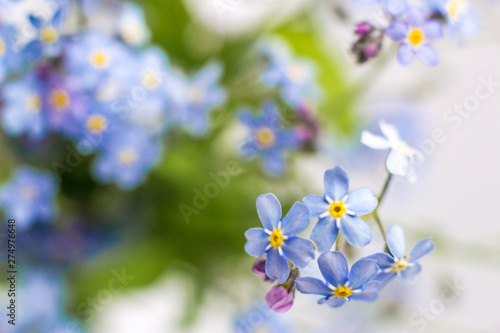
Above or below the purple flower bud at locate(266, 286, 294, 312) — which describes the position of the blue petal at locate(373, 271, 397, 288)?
below

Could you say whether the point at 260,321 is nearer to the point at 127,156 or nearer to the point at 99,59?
the point at 127,156

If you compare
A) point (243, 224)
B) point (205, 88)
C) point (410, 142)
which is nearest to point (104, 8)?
point (205, 88)

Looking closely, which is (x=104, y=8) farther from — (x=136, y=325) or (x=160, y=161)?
(x=136, y=325)

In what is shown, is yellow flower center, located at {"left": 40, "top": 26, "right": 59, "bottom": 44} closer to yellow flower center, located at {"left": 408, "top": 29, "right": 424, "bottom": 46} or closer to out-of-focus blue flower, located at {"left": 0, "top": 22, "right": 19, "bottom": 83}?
out-of-focus blue flower, located at {"left": 0, "top": 22, "right": 19, "bottom": 83}

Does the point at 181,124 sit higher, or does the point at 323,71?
the point at 323,71

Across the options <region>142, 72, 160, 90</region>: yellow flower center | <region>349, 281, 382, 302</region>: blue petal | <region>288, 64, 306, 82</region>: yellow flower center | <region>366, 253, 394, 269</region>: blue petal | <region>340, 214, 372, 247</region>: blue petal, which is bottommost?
<region>349, 281, 382, 302</region>: blue petal

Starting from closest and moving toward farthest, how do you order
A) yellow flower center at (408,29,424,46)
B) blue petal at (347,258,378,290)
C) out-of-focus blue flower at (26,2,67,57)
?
blue petal at (347,258,378,290)
yellow flower center at (408,29,424,46)
out-of-focus blue flower at (26,2,67,57)

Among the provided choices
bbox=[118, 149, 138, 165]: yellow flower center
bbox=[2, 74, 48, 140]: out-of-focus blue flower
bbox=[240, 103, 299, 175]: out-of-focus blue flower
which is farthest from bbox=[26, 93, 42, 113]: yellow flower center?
bbox=[240, 103, 299, 175]: out-of-focus blue flower
